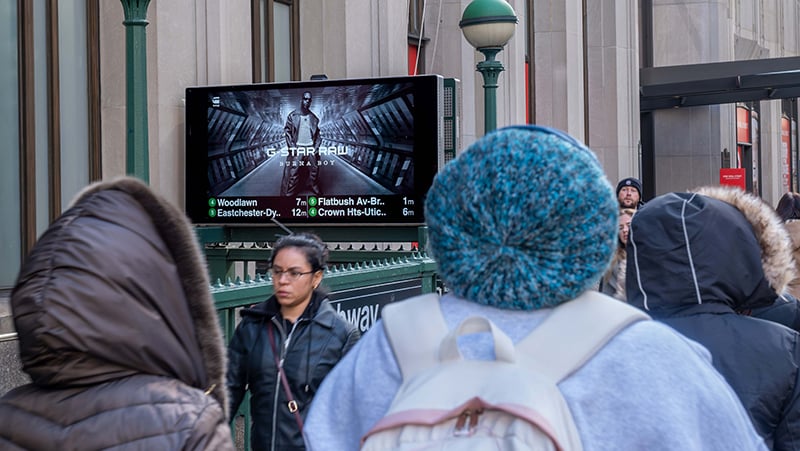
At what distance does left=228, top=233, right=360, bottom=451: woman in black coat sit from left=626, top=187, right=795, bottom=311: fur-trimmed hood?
6.32ft

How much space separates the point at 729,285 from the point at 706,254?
0.12 metres

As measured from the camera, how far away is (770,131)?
41438 mm

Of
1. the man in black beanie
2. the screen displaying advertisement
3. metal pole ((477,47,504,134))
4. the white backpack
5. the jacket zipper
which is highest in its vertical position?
metal pole ((477,47,504,134))

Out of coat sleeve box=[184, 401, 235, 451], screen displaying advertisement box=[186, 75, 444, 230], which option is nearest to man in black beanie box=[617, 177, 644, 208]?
screen displaying advertisement box=[186, 75, 444, 230]

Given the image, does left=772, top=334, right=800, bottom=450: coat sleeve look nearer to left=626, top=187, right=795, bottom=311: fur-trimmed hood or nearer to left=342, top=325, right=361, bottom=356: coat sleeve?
left=626, top=187, right=795, bottom=311: fur-trimmed hood

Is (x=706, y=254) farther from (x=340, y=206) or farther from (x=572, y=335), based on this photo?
(x=340, y=206)

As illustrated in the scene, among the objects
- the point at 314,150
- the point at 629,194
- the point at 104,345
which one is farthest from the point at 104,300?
the point at 629,194

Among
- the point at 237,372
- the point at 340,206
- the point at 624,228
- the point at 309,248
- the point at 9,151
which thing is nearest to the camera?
the point at 237,372

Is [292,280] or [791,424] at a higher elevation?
[292,280]

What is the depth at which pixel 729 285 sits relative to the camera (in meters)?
3.22

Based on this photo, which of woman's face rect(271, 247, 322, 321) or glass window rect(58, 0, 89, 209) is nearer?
woman's face rect(271, 247, 322, 321)

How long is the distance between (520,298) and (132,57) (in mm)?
5170

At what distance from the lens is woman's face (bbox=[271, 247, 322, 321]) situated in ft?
16.7

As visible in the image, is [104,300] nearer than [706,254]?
Yes
